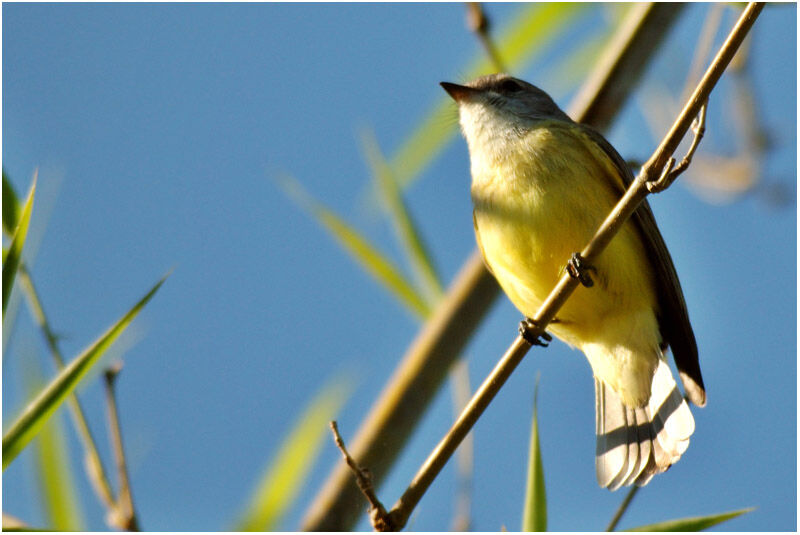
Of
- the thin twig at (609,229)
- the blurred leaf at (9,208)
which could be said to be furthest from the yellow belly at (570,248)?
the blurred leaf at (9,208)

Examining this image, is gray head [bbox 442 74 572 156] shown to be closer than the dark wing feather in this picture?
No

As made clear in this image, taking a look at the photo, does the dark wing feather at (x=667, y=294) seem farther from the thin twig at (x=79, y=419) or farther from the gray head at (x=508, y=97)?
the thin twig at (x=79, y=419)

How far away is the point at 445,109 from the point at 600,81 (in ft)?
3.28

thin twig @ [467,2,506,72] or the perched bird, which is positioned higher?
thin twig @ [467,2,506,72]

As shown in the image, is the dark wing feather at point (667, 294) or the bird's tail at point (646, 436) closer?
the bird's tail at point (646, 436)

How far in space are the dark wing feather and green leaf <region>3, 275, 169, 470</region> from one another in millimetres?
2144

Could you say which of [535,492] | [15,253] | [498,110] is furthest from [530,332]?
[498,110]

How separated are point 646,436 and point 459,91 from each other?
1.85m

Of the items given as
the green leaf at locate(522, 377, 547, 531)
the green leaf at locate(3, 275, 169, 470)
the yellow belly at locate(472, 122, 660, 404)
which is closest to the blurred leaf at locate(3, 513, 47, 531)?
the green leaf at locate(3, 275, 169, 470)

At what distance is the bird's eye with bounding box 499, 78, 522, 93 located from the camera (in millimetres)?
4578

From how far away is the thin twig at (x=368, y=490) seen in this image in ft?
7.33

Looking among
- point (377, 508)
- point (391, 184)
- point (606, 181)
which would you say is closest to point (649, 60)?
point (606, 181)

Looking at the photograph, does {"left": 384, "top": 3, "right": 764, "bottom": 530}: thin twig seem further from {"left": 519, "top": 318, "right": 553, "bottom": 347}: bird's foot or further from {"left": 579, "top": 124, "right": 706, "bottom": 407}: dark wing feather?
{"left": 579, "top": 124, "right": 706, "bottom": 407}: dark wing feather

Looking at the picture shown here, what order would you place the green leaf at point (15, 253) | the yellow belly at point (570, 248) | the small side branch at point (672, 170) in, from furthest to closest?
the yellow belly at point (570, 248) < the green leaf at point (15, 253) < the small side branch at point (672, 170)
